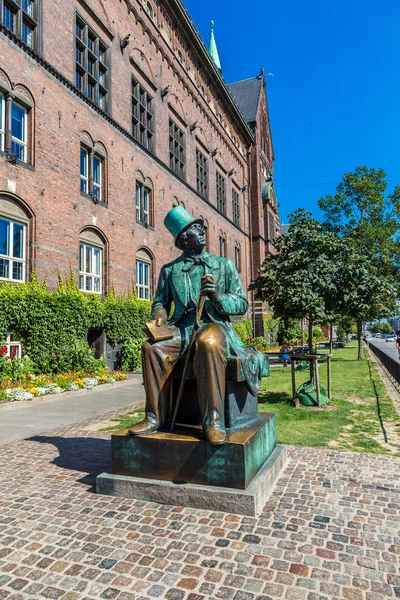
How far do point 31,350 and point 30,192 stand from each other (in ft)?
16.5

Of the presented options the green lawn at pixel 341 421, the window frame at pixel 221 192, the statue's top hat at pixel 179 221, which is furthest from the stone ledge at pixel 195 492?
the window frame at pixel 221 192

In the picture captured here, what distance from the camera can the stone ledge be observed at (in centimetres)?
334

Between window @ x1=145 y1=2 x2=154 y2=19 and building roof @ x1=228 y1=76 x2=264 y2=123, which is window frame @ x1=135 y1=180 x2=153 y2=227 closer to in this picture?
window @ x1=145 y1=2 x2=154 y2=19

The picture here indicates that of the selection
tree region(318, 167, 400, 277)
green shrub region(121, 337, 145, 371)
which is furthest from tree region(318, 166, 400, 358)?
green shrub region(121, 337, 145, 371)

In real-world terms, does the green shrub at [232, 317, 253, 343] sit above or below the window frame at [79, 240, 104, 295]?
below

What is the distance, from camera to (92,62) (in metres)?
17.6

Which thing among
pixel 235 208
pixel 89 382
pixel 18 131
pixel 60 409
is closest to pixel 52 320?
pixel 89 382

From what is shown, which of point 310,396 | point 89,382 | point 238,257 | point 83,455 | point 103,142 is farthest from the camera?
point 238,257

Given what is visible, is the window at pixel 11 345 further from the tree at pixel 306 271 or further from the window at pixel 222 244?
the window at pixel 222 244

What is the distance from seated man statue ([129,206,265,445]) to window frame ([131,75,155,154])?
686 inches

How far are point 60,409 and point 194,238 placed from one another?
6.38 m

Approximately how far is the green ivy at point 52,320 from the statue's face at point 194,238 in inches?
357

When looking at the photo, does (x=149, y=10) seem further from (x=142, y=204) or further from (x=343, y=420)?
(x=343, y=420)

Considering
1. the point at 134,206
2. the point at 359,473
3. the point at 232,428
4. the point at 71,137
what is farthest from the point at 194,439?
the point at 134,206
